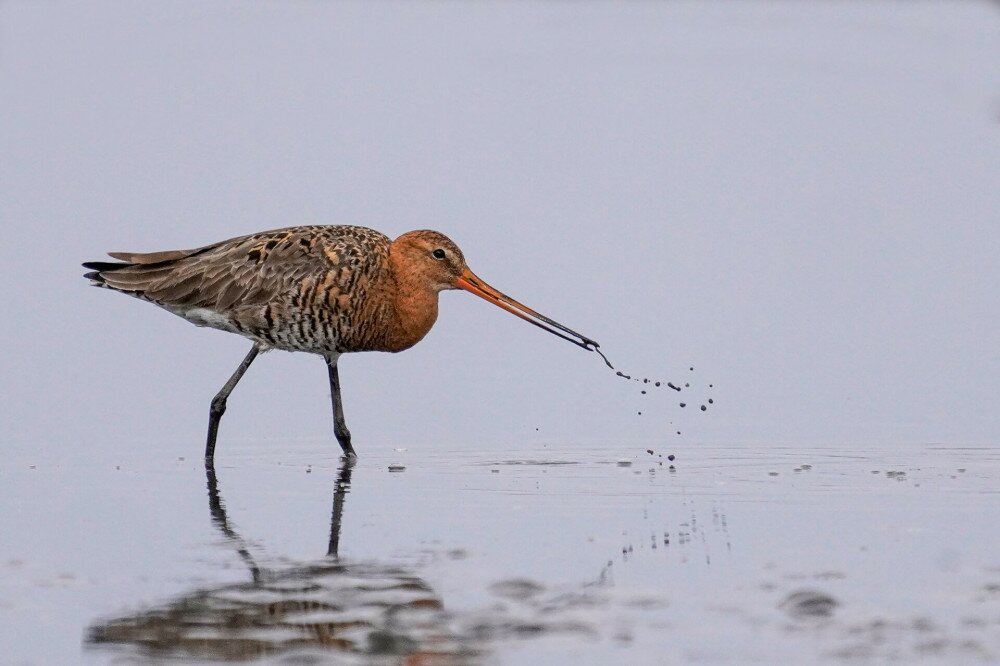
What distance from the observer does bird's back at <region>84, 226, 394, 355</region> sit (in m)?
9.57

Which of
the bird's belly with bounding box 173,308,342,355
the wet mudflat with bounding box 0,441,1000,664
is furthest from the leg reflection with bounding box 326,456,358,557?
the bird's belly with bounding box 173,308,342,355

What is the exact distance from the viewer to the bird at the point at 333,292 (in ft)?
31.4

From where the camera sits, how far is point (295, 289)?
958cm

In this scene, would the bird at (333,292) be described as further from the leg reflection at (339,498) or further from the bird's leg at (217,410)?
the leg reflection at (339,498)

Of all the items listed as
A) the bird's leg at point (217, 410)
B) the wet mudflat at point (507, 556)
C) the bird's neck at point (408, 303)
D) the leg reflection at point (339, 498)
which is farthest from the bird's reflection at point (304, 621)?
the bird's neck at point (408, 303)

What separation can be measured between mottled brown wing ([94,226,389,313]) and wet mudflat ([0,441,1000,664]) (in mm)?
953

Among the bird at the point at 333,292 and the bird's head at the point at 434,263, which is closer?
the bird at the point at 333,292

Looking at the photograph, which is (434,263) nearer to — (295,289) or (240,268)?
(295,289)

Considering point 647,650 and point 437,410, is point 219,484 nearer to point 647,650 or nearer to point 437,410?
point 437,410

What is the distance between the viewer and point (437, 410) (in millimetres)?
10781

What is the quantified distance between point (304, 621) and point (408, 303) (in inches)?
162

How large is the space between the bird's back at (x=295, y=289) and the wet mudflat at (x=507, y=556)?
698 millimetres

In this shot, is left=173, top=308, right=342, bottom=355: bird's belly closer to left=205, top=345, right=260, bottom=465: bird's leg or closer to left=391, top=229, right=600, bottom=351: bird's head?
left=205, top=345, right=260, bottom=465: bird's leg

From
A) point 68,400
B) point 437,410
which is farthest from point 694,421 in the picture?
point 68,400
